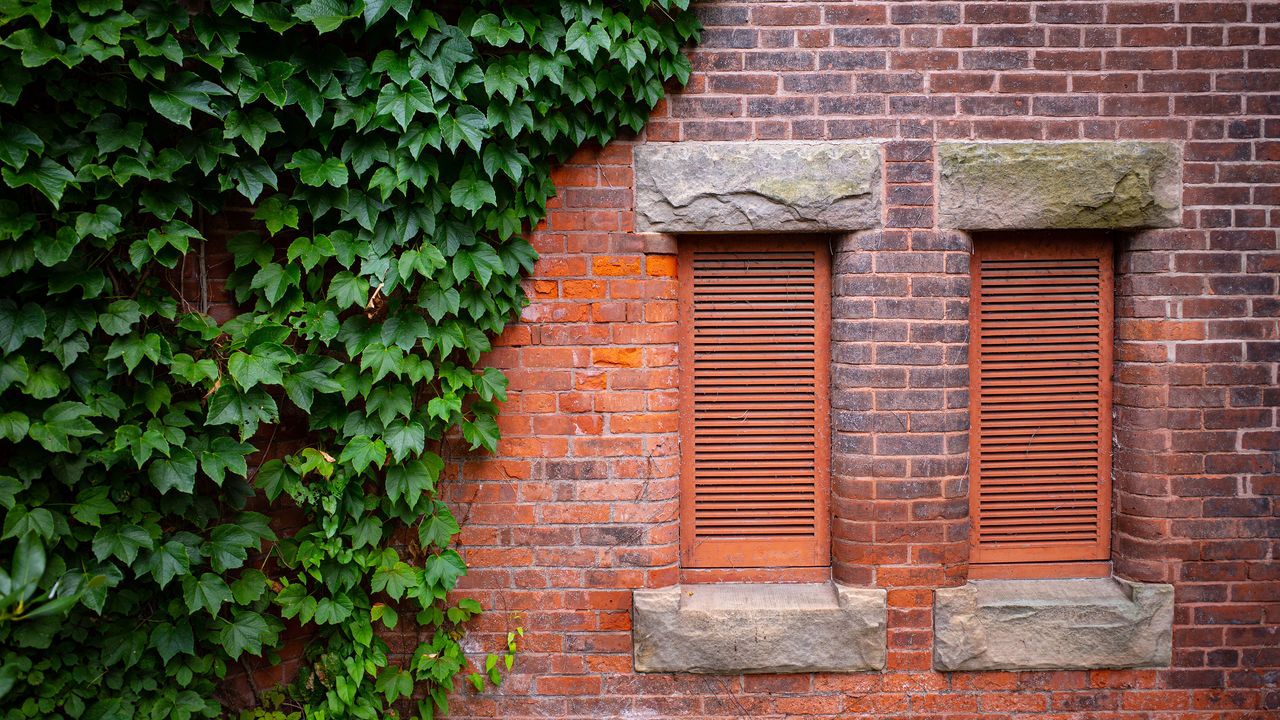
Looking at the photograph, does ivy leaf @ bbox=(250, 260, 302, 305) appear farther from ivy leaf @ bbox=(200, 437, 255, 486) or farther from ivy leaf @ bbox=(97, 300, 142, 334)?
ivy leaf @ bbox=(200, 437, 255, 486)

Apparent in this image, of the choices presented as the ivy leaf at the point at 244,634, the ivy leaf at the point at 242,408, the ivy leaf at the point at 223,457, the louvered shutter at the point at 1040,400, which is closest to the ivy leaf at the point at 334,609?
the ivy leaf at the point at 244,634

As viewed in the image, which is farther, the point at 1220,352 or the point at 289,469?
the point at 1220,352

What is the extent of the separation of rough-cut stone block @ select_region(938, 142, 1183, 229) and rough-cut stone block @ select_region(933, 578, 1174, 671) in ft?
4.80

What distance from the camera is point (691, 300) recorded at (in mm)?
3223

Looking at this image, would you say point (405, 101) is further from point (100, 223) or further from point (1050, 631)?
point (1050, 631)

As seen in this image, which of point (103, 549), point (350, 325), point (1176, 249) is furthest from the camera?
point (1176, 249)

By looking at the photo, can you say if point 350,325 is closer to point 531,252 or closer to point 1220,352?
point 531,252

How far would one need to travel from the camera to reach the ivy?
103 inches

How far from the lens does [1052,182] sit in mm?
3051

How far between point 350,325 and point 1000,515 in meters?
2.68

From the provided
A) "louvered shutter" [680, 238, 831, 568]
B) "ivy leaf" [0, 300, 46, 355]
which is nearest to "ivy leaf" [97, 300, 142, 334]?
"ivy leaf" [0, 300, 46, 355]

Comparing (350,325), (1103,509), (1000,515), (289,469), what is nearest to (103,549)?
(289,469)

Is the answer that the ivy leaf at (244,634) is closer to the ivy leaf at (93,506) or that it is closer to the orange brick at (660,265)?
the ivy leaf at (93,506)

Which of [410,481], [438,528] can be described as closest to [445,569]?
[438,528]
